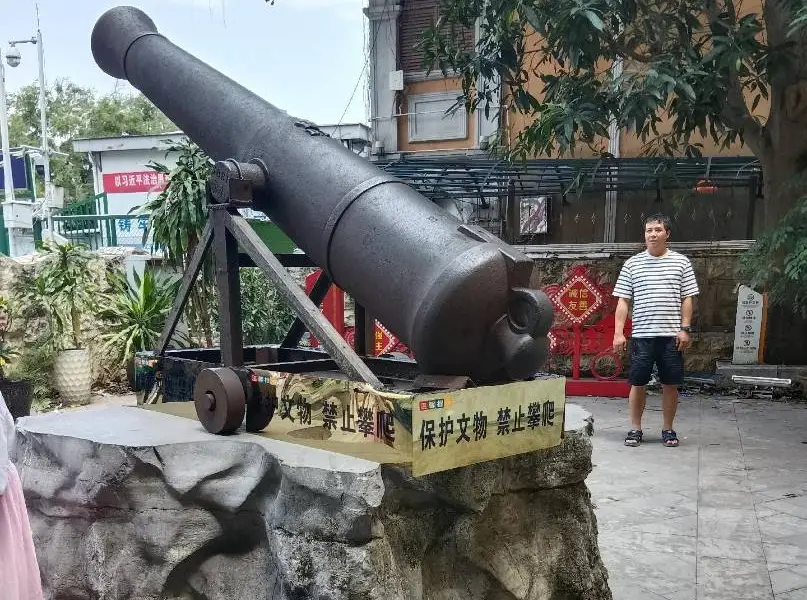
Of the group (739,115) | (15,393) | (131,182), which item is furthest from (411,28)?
(131,182)

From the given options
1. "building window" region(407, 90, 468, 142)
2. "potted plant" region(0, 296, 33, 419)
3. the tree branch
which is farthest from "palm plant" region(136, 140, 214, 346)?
the tree branch

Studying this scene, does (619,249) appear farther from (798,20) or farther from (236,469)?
(236,469)

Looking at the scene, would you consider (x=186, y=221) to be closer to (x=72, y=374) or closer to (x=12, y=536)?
(x=72, y=374)

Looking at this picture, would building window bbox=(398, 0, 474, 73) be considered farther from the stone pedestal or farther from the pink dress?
the pink dress

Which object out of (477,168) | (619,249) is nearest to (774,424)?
(619,249)

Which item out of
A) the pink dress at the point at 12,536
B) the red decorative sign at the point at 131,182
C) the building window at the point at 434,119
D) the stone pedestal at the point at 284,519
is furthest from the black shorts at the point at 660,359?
the red decorative sign at the point at 131,182

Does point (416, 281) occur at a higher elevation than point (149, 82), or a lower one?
lower

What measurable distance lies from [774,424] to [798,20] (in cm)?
333

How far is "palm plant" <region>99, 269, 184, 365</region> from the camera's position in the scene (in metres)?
8.46

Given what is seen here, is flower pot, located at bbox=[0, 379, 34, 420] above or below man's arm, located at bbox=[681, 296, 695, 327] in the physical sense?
below

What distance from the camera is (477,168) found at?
29.8ft

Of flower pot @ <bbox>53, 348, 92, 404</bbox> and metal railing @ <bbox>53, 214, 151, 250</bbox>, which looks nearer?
flower pot @ <bbox>53, 348, 92, 404</bbox>

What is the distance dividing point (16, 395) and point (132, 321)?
2117 mm

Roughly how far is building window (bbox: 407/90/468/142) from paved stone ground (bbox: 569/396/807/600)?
5771 millimetres
